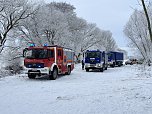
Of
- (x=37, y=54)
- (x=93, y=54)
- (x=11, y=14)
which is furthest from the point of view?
(x=11, y=14)

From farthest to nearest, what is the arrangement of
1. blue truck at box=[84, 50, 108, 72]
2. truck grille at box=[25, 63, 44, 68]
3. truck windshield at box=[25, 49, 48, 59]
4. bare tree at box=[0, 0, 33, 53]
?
bare tree at box=[0, 0, 33, 53], blue truck at box=[84, 50, 108, 72], truck windshield at box=[25, 49, 48, 59], truck grille at box=[25, 63, 44, 68]

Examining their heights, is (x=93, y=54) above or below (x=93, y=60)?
above

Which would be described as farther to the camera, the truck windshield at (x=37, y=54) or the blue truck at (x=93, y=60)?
the blue truck at (x=93, y=60)

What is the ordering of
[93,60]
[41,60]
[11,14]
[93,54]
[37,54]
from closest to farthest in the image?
1. [41,60]
2. [37,54]
3. [93,60]
4. [93,54]
5. [11,14]

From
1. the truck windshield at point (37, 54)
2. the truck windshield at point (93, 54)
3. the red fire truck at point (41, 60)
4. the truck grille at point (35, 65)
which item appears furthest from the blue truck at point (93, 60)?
the truck grille at point (35, 65)

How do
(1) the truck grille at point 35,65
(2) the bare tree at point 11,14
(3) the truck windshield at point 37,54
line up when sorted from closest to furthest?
(1) the truck grille at point 35,65 → (3) the truck windshield at point 37,54 → (2) the bare tree at point 11,14

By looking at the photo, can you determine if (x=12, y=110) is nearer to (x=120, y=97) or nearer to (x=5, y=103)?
(x=5, y=103)

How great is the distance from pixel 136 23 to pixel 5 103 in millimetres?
40871

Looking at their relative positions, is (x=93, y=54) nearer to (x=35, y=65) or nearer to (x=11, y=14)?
(x=11, y=14)

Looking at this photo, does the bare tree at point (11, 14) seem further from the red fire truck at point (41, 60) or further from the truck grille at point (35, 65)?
the truck grille at point (35, 65)

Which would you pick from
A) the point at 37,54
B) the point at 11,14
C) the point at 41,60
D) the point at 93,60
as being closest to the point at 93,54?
the point at 93,60

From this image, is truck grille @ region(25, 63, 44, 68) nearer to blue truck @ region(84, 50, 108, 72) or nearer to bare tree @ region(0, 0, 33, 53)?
blue truck @ region(84, 50, 108, 72)

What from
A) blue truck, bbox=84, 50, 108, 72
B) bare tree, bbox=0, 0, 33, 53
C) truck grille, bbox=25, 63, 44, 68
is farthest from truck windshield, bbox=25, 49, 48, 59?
bare tree, bbox=0, 0, 33, 53

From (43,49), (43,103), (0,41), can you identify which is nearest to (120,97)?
(43,103)
